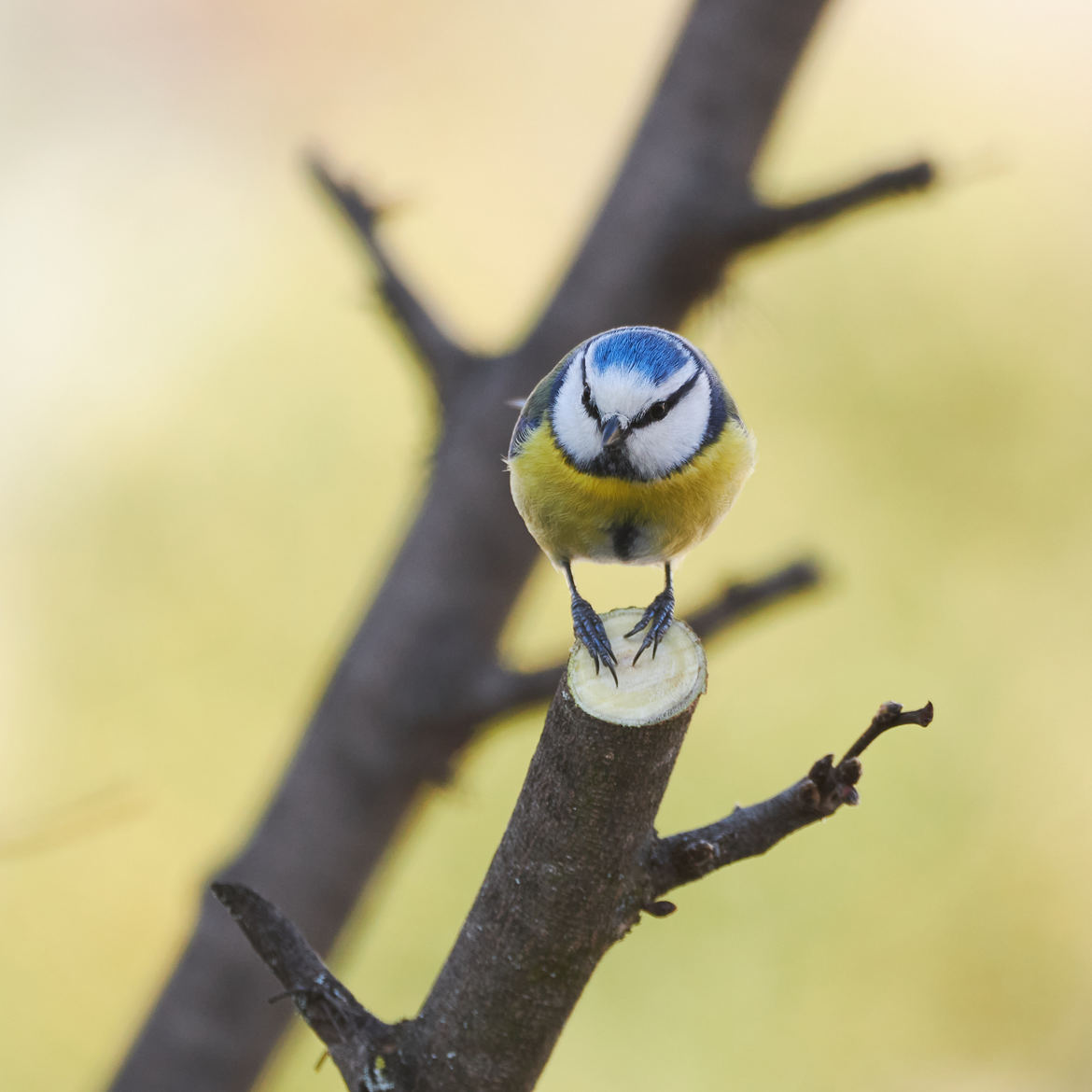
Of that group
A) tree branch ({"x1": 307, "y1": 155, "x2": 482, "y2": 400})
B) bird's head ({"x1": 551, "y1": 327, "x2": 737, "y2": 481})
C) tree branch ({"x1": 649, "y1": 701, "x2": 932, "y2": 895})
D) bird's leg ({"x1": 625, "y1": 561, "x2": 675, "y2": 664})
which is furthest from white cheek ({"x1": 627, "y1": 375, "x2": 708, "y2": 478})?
tree branch ({"x1": 307, "y1": 155, "x2": 482, "y2": 400})

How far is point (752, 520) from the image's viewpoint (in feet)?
7.69

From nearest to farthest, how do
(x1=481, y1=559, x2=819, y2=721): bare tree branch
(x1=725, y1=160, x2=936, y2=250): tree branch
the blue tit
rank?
the blue tit
(x1=725, y1=160, x2=936, y2=250): tree branch
(x1=481, y1=559, x2=819, y2=721): bare tree branch

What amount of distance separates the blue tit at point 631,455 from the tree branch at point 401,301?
0.35m

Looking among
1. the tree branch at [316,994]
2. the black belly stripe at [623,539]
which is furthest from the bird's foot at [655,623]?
the tree branch at [316,994]

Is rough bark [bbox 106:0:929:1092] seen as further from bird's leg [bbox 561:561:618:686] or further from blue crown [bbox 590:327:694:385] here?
bird's leg [bbox 561:561:618:686]

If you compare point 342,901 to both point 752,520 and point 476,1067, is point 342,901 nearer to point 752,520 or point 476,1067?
point 476,1067

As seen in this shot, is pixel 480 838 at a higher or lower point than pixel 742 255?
lower

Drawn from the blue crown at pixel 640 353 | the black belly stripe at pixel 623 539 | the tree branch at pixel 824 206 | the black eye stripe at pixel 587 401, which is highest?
the blue crown at pixel 640 353

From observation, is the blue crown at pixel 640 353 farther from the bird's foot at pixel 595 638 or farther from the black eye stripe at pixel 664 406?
the bird's foot at pixel 595 638

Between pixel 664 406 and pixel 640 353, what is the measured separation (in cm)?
6

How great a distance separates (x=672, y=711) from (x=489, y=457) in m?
0.67

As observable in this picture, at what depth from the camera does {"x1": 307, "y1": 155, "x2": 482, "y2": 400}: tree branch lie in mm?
1452

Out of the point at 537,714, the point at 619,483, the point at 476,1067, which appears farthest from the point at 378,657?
the point at 476,1067

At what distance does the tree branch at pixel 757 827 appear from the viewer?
815 mm
